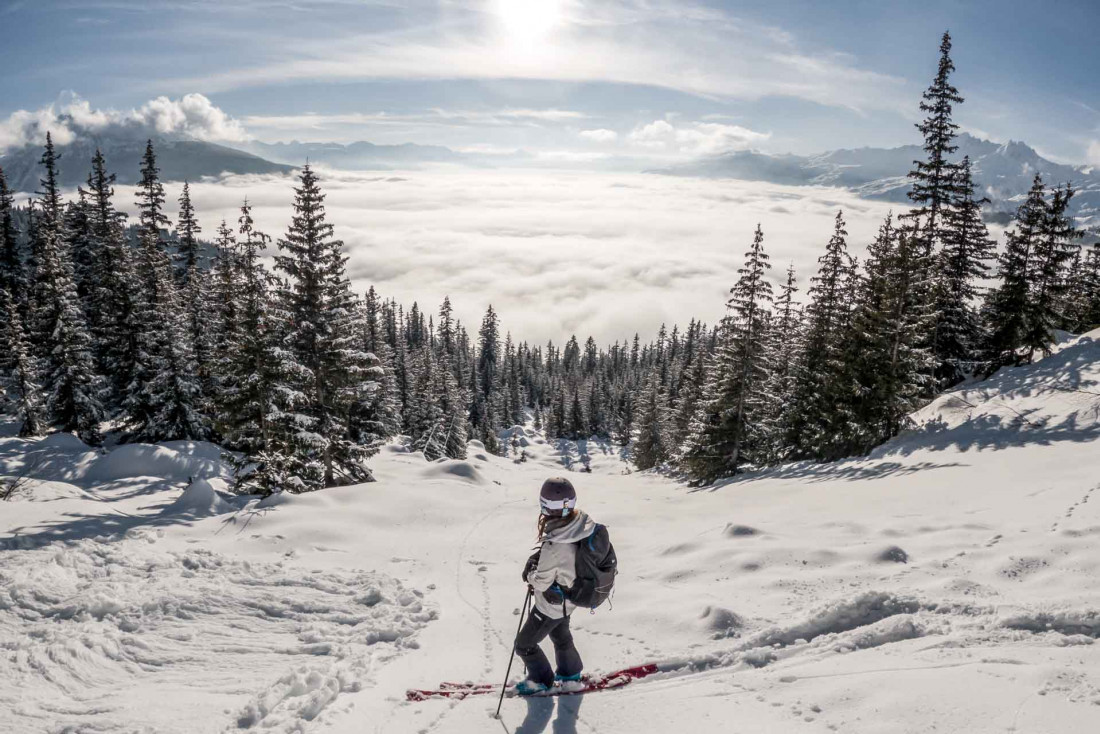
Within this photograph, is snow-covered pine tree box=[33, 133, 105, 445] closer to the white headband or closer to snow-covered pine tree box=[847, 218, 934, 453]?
the white headband

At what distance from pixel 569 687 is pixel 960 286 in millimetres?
28163

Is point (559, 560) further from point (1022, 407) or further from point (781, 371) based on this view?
point (781, 371)

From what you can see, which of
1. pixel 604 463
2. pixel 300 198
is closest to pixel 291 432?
pixel 300 198

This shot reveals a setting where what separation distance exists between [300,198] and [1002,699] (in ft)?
77.4

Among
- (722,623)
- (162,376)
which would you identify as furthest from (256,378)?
(722,623)

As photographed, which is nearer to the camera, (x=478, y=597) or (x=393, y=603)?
(x=393, y=603)

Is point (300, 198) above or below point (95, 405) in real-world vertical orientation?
above

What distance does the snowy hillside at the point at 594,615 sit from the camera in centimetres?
530

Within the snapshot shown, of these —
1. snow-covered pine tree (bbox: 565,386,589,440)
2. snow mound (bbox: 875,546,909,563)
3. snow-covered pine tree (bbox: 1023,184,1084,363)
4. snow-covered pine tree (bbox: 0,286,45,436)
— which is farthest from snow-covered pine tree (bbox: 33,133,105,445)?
snow-covered pine tree (bbox: 565,386,589,440)

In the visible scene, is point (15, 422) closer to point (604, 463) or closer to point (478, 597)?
point (478, 597)

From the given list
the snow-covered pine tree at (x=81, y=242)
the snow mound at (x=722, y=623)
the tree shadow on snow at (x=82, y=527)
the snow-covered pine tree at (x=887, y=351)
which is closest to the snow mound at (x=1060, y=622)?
the snow mound at (x=722, y=623)

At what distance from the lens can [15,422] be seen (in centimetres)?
3303

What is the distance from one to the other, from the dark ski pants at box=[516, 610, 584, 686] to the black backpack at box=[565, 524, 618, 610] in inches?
18.2

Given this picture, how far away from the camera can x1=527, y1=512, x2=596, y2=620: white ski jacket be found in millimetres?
5699
